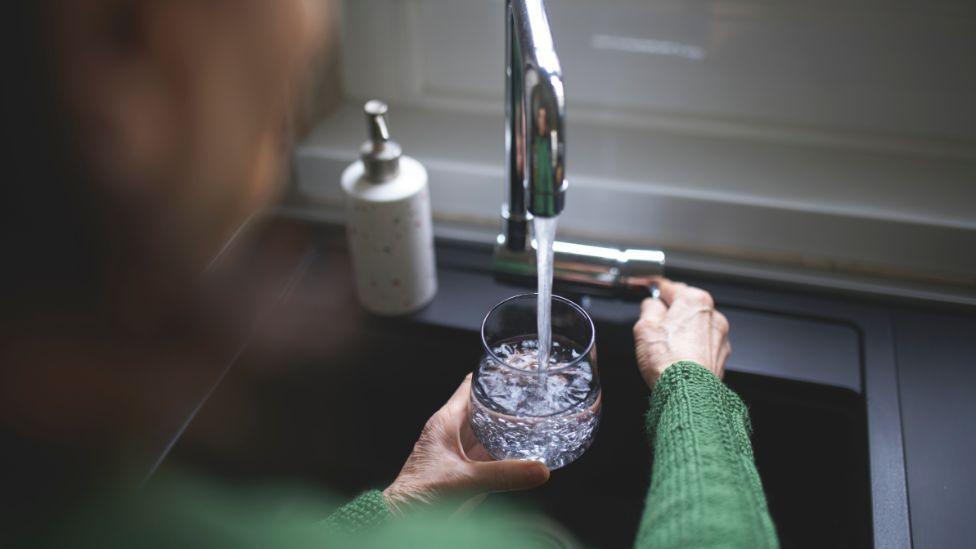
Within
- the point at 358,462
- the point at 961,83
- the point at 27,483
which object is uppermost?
the point at 961,83

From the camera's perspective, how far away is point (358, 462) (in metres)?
0.94

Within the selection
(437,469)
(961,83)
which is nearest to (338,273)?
(437,469)

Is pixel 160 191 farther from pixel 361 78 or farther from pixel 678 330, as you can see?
pixel 678 330

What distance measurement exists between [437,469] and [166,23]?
0.50 metres

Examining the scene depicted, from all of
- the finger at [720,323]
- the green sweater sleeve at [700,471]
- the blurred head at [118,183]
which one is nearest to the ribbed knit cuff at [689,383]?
the green sweater sleeve at [700,471]

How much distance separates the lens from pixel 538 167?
0.61 m

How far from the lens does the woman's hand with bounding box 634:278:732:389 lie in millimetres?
819

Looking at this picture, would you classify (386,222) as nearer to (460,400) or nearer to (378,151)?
(378,151)

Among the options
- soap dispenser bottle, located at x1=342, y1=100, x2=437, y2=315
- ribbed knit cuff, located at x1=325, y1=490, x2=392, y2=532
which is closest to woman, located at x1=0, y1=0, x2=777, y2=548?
ribbed knit cuff, located at x1=325, y1=490, x2=392, y2=532

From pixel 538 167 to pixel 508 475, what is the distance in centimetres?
28

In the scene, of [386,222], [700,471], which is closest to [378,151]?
[386,222]

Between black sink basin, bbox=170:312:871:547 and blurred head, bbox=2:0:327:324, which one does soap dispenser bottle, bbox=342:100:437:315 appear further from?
blurred head, bbox=2:0:327:324

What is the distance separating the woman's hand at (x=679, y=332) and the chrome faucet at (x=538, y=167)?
46 millimetres

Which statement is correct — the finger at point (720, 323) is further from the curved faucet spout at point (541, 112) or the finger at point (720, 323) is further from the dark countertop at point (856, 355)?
the curved faucet spout at point (541, 112)
